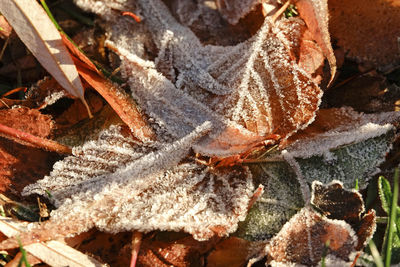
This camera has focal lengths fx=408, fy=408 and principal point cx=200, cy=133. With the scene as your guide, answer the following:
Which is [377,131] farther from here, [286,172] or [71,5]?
[71,5]

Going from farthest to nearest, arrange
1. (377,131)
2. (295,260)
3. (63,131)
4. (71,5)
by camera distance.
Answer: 1. (71,5)
2. (63,131)
3. (377,131)
4. (295,260)

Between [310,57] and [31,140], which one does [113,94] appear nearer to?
[31,140]

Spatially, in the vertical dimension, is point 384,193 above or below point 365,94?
below

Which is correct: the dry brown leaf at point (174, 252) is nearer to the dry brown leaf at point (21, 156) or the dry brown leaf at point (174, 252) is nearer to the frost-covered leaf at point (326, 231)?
the frost-covered leaf at point (326, 231)

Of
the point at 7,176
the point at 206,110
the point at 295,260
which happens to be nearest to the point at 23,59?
the point at 7,176

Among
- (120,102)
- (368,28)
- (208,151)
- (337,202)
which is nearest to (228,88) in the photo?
(208,151)

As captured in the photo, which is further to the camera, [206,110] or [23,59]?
[23,59]
